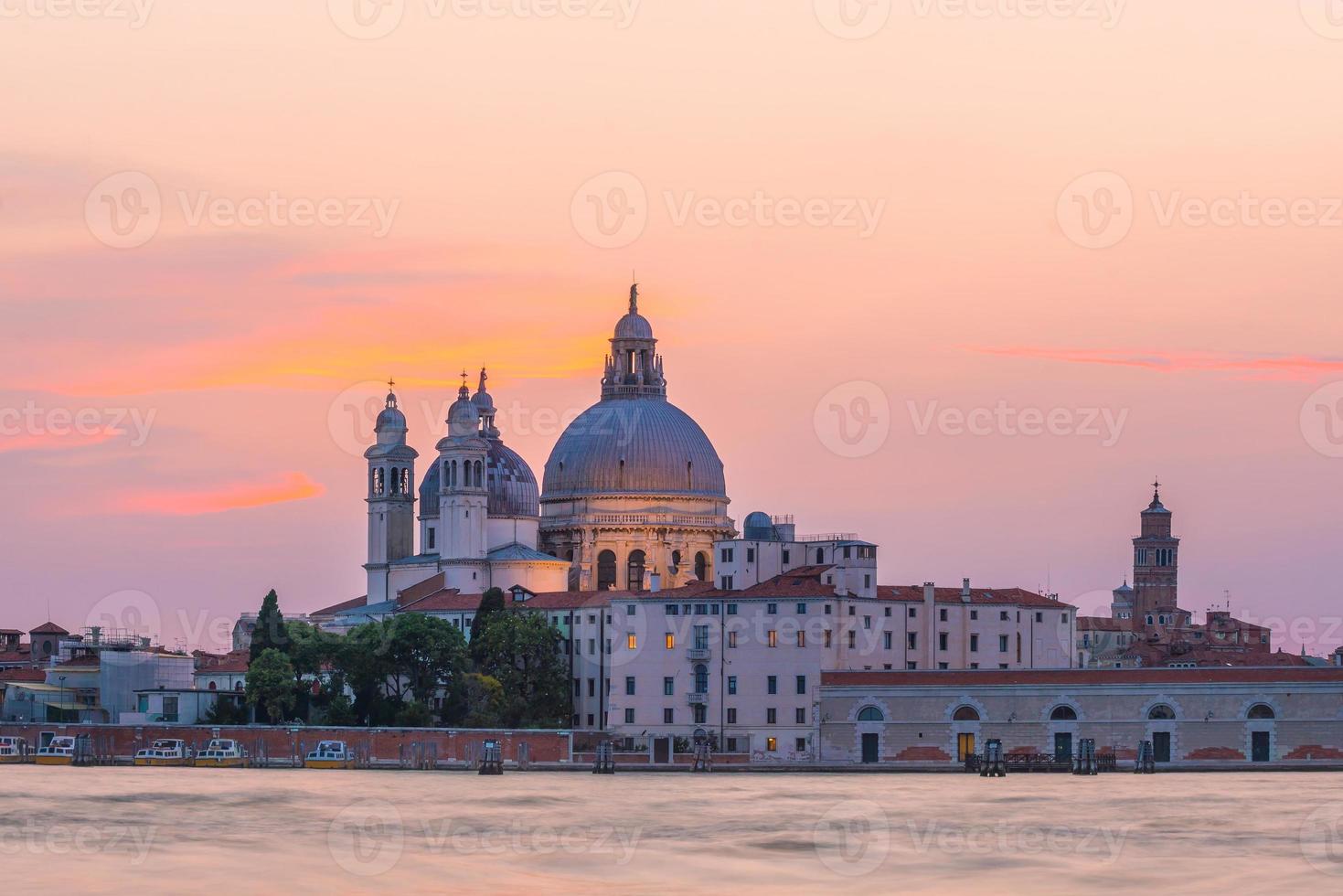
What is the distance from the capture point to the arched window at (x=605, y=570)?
108 meters

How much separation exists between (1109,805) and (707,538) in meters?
45.3

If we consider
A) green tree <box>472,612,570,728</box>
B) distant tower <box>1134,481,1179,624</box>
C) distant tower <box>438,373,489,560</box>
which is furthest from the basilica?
distant tower <box>1134,481,1179,624</box>

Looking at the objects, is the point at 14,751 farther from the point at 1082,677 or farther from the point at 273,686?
the point at 1082,677

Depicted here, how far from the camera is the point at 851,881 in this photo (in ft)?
158

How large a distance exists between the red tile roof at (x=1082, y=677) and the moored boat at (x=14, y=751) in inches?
1034

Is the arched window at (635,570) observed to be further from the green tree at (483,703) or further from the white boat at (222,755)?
the white boat at (222,755)

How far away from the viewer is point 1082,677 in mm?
84375

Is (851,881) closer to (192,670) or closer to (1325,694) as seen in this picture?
(1325,694)

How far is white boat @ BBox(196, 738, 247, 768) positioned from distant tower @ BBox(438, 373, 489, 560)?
20.6 m

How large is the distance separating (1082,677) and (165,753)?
29089mm

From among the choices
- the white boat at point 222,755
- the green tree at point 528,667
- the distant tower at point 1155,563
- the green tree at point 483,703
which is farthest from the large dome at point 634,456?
the distant tower at point 1155,563

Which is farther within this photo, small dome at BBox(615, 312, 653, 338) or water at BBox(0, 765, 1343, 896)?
small dome at BBox(615, 312, 653, 338)

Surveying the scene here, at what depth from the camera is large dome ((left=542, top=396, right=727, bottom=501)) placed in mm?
108938

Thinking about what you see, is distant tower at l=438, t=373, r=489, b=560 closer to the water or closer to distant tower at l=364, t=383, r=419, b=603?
distant tower at l=364, t=383, r=419, b=603
